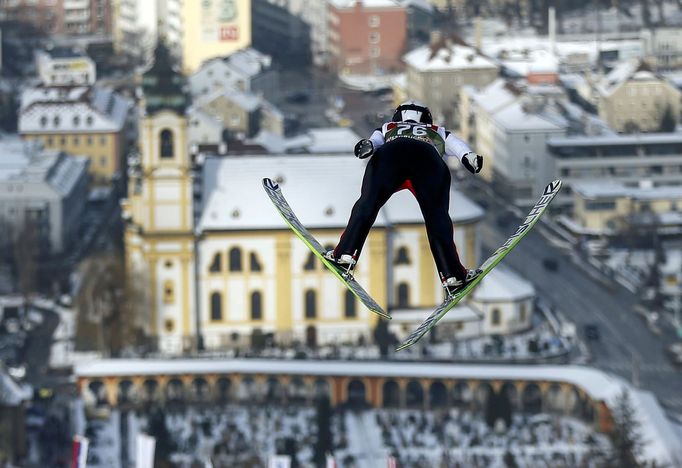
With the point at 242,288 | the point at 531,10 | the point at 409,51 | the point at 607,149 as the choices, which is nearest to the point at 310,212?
the point at 242,288

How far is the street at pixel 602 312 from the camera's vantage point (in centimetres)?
5553

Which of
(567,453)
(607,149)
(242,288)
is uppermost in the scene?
(607,149)

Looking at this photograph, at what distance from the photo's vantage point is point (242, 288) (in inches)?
2354

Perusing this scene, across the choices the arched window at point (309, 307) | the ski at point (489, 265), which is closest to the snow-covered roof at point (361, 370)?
the arched window at point (309, 307)

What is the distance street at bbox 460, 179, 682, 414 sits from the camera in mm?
55531

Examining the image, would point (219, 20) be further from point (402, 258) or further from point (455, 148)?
point (455, 148)

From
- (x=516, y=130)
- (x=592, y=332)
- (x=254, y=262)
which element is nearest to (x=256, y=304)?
(x=254, y=262)

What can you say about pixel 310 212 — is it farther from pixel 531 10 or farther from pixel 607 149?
pixel 531 10

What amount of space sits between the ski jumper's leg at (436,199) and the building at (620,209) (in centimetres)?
5520

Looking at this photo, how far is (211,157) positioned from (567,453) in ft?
49.7

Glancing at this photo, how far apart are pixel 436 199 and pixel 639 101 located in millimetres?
73947

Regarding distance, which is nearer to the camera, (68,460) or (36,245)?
(68,460)

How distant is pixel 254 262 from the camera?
59.5m

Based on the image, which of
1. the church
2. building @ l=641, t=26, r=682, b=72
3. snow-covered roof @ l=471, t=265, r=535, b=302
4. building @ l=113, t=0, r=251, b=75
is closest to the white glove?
the church
